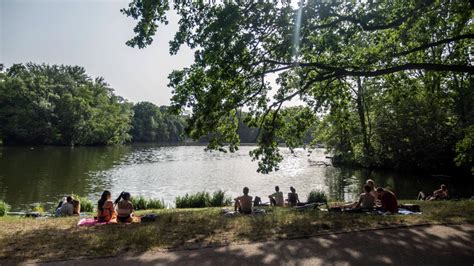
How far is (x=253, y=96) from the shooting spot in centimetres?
1352

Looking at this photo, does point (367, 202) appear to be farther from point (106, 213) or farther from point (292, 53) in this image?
point (106, 213)

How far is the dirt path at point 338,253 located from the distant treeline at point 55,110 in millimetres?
49512

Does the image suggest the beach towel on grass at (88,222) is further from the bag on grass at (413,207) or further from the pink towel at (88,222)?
the bag on grass at (413,207)

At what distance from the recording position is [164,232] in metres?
7.77

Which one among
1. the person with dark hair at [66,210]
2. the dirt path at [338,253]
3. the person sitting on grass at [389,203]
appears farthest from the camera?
the person with dark hair at [66,210]

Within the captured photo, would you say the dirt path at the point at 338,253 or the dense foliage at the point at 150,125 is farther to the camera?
the dense foliage at the point at 150,125

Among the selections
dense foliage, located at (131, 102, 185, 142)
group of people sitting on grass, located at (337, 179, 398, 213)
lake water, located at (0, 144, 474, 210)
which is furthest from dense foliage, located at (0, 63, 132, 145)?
group of people sitting on grass, located at (337, 179, 398, 213)

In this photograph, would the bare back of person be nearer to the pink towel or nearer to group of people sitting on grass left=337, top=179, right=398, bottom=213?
group of people sitting on grass left=337, top=179, right=398, bottom=213

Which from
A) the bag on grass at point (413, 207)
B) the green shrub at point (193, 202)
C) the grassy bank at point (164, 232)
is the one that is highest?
the bag on grass at point (413, 207)

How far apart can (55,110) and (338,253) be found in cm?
8465

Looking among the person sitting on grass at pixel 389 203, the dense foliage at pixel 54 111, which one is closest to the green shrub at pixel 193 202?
the person sitting on grass at pixel 389 203

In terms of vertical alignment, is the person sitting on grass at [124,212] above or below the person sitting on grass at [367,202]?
below

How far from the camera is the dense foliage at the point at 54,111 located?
69.4m

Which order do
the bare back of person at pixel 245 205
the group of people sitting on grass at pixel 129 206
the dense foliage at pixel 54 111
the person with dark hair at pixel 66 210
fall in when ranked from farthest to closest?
1. the dense foliage at pixel 54 111
2. the person with dark hair at pixel 66 210
3. the bare back of person at pixel 245 205
4. the group of people sitting on grass at pixel 129 206
